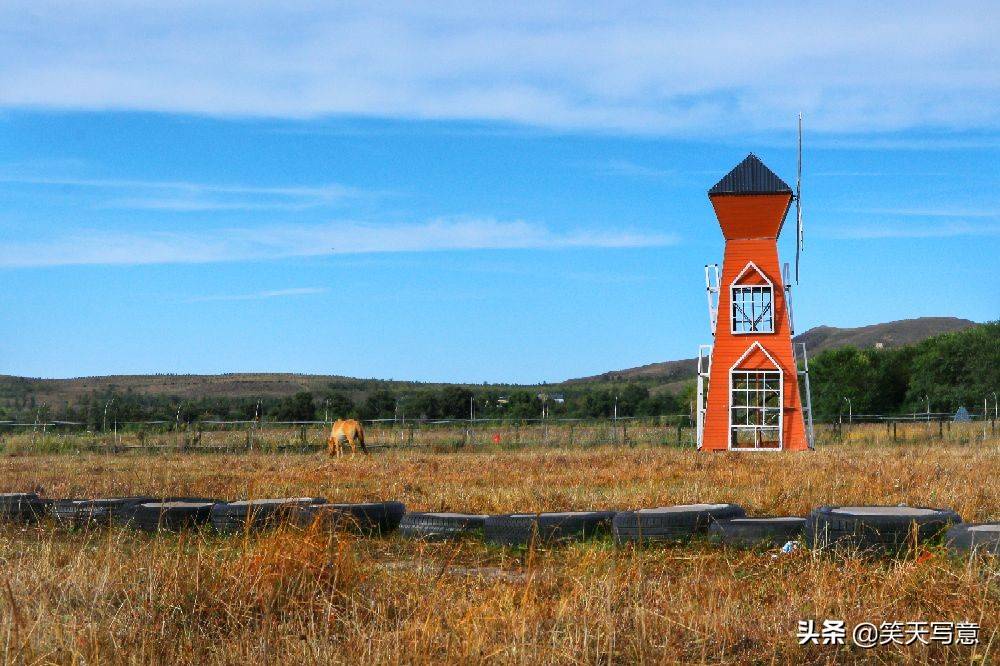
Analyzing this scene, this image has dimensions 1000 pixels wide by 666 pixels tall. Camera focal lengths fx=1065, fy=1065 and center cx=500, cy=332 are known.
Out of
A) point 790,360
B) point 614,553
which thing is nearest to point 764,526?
point 614,553

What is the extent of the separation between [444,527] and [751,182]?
24.9 m

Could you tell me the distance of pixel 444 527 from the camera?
1080 centimetres

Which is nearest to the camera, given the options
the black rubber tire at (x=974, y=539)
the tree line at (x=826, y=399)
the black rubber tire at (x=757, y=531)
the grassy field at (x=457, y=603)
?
the grassy field at (x=457, y=603)

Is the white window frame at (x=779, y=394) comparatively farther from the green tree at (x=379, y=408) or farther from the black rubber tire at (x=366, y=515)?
the green tree at (x=379, y=408)

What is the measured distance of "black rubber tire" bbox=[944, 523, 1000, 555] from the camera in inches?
323

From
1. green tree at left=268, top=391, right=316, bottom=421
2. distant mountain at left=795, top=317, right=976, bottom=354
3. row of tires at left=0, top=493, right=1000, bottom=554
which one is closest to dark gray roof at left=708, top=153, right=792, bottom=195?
row of tires at left=0, top=493, right=1000, bottom=554

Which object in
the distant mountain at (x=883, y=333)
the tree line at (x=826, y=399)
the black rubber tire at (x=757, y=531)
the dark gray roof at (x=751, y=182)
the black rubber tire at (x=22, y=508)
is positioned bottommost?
the black rubber tire at (x=22, y=508)

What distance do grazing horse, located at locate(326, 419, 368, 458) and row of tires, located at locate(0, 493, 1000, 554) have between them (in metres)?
19.0

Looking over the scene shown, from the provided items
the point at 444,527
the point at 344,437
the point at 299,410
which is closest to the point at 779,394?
the point at 344,437

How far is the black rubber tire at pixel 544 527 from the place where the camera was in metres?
10.3

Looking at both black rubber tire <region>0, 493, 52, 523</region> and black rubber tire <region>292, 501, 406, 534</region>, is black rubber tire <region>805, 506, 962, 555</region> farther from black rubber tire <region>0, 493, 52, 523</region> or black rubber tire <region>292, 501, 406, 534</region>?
black rubber tire <region>0, 493, 52, 523</region>

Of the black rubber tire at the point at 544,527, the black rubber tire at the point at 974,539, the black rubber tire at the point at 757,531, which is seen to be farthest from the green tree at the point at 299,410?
the black rubber tire at the point at 974,539

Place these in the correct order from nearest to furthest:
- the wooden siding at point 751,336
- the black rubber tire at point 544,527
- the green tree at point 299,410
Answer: the black rubber tire at point 544,527, the wooden siding at point 751,336, the green tree at point 299,410

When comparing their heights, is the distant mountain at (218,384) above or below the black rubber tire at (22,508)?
above
